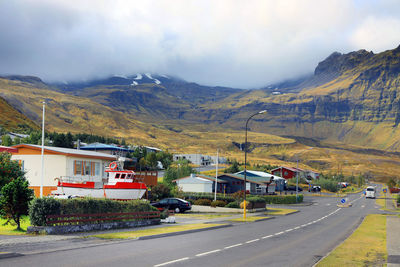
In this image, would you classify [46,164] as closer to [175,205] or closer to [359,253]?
[175,205]

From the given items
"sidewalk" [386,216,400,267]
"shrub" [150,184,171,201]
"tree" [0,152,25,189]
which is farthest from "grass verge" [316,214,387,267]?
"shrub" [150,184,171,201]

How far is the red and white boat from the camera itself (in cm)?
3843

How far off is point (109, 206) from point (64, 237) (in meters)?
5.41

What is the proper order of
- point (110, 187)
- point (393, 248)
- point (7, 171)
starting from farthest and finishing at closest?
point (110, 187)
point (7, 171)
point (393, 248)

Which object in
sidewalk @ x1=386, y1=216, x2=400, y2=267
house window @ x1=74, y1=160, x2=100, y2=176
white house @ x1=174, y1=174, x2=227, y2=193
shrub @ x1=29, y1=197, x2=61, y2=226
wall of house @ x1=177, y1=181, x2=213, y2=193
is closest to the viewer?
sidewalk @ x1=386, y1=216, x2=400, y2=267

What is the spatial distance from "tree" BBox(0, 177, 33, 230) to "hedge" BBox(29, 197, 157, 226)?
1.91m

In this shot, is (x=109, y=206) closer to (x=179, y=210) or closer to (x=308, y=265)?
(x=308, y=265)

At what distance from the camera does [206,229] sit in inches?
1116

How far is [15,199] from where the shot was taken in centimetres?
2267

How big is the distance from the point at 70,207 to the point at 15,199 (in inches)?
118

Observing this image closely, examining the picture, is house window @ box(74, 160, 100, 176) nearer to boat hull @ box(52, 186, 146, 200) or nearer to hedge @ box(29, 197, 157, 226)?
boat hull @ box(52, 186, 146, 200)

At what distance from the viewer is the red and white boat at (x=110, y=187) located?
3843 centimetres

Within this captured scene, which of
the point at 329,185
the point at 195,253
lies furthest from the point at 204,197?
the point at 329,185

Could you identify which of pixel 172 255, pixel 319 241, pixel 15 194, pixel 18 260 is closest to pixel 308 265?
pixel 172 255
